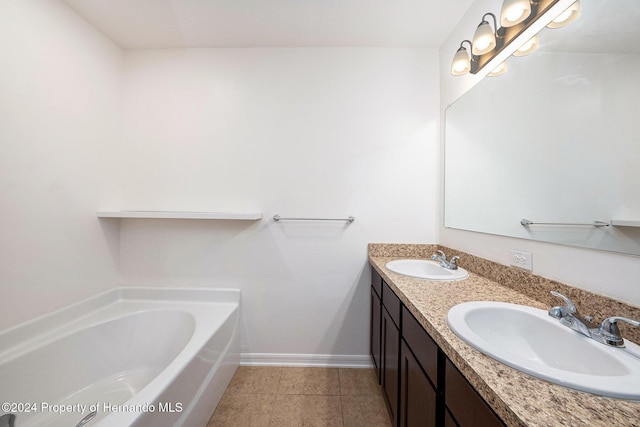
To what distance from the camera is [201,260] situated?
1751 millimetres

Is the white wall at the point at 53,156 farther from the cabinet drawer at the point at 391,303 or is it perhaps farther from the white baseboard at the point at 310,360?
the cabinet drawer at the point at 391,303

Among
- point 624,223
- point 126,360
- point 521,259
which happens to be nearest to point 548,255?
point 521,259

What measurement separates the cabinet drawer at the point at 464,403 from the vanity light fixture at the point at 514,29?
1390mm

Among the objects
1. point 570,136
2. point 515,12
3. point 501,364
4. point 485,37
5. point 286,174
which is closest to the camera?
point 501,364

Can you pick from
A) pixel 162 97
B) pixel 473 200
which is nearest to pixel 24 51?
pixel 162 97

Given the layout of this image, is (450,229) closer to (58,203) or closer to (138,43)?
(58,203)

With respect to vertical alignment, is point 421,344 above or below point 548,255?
below

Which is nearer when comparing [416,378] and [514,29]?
[416,378]

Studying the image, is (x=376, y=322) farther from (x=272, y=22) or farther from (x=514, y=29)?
(x=272, y=22)

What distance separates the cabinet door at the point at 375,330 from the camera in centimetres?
149

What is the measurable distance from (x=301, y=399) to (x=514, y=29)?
2.40m

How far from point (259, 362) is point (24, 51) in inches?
96.3

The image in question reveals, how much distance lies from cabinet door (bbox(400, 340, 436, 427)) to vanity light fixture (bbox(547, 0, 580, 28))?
1.50 metres

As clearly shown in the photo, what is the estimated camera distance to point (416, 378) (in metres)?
0.88
